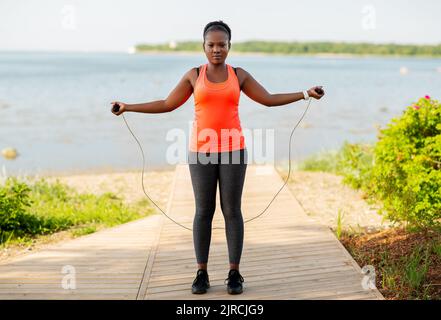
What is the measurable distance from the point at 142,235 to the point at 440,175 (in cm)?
286

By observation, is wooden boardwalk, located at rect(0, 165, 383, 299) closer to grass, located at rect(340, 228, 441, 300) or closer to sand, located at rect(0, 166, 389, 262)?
grass, located at rect(340, 228, 441, 300)

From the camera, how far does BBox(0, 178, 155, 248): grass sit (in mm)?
6340

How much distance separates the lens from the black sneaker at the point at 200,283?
374 cm

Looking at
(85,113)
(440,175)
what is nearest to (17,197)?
(440,175)

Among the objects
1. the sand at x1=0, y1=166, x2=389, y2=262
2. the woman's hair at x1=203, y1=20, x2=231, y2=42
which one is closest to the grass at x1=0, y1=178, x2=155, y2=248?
the sand at x1=0, y1=166, x2=389, y2=262

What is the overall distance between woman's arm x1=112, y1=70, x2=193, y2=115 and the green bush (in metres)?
2.61

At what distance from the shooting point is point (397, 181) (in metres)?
5.87

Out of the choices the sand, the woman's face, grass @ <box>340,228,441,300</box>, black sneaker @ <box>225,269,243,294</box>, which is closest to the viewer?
the woman's face

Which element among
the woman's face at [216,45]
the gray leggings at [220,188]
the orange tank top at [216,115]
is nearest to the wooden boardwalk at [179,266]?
the gray leggings at [220,188]

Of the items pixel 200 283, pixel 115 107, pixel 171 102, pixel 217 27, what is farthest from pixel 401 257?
pixel 115 107

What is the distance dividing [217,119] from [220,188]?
1.51 ft

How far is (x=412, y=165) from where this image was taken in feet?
18.4

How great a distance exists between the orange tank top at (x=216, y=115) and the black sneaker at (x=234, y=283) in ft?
2.84
